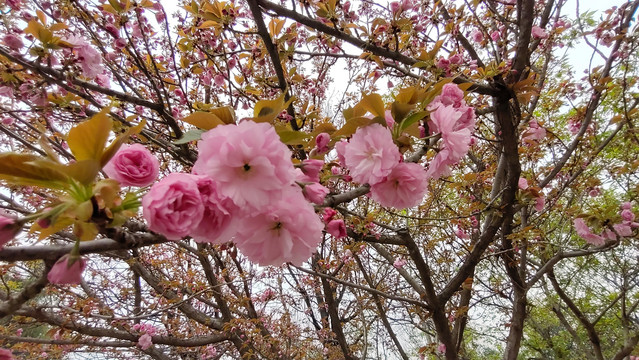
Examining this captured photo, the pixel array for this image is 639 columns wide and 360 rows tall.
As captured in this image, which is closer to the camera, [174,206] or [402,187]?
[174,206]

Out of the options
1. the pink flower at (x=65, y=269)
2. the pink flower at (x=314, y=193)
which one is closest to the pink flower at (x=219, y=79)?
the pink flower at (x=314, y=193)

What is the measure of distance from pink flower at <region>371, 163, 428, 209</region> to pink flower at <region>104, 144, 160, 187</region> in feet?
1.70

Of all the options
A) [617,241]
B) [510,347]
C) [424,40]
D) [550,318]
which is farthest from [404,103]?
[550,318]

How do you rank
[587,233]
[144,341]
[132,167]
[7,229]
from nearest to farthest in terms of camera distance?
[7,229] < [132,167] < [587,233] < [144,341]

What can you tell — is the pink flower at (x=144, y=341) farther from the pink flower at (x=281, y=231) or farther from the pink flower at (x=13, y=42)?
the pink flower at (x=281, y=231)

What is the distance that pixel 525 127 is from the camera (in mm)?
2617

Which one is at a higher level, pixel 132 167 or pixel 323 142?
pixel 323 142

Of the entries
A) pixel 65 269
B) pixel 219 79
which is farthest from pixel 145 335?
pixel 65 269

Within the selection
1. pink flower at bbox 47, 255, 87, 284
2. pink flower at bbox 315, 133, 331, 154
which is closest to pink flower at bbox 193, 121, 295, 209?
pink flower at bbox 47, 255, 87, 284

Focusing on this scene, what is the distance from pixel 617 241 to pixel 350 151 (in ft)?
7.36

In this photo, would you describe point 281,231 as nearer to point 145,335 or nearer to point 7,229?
point 7,229

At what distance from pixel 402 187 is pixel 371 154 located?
0.13m

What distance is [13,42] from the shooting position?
1.48m

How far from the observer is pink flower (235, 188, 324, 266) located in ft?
2.13
